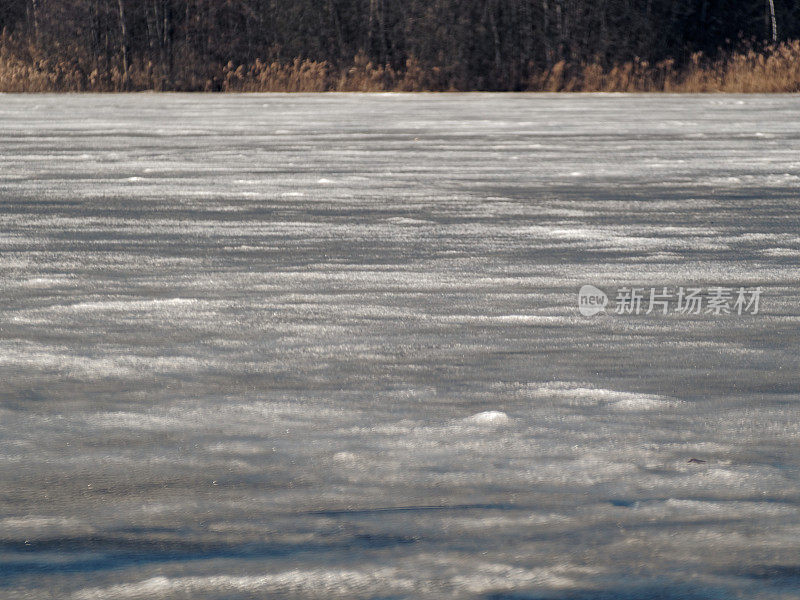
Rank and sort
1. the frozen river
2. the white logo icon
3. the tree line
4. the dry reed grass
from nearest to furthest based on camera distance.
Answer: the frozen river
the white logo icon
the dry reed grass
the tree line

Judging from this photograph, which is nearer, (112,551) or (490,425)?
(112,551)

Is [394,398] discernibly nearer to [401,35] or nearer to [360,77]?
[360,77]

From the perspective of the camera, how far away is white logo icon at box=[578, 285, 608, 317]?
3573mm

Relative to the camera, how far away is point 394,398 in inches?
106

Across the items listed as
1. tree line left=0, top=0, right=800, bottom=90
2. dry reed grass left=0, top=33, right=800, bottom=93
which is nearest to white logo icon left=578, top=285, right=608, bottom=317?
dry reed grass left=0, top=33, right=800, bottom=93

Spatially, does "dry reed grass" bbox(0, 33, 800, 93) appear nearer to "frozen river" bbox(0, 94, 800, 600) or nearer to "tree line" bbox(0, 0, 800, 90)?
"tree line" bbox(0, 0, 800, 90)

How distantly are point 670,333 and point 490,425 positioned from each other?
3.19 ft

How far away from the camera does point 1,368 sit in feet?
9.66

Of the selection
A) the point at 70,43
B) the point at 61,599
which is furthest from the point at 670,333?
the point at 70,43

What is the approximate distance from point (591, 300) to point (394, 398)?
3.84 feet

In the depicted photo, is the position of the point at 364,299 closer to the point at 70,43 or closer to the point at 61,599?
the point at 61,599

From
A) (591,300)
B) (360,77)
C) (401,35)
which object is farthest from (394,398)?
(401,35)

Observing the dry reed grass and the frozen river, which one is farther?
the dry reed grass

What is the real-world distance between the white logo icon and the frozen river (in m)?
0.03
